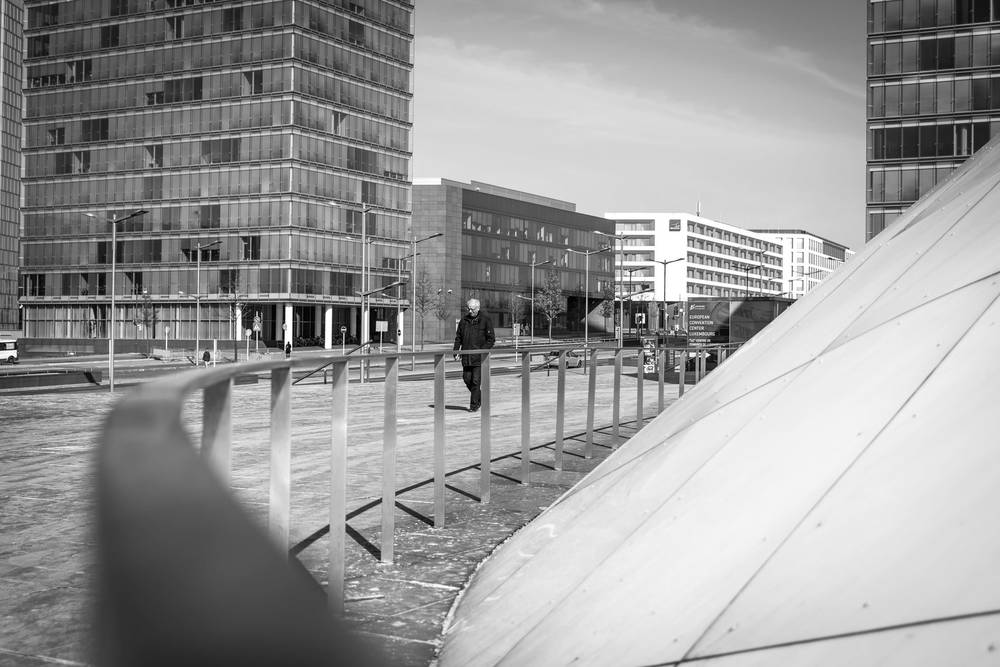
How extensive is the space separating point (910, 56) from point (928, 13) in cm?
271

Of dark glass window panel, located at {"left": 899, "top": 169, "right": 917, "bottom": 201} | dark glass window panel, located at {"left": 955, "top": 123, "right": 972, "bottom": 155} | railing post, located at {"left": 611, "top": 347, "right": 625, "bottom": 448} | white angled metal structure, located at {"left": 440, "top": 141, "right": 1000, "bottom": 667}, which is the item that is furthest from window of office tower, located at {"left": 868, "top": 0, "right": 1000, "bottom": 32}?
white angled metal structure, located at {"left": 440, "top": 141, "right": 1000, "bottom": 667}

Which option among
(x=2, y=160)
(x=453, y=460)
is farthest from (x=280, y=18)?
(x=453, y=460)

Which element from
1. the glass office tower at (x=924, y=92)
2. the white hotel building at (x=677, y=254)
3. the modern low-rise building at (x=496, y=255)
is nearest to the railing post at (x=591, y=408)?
the glass office tower at (x=924, y=92)

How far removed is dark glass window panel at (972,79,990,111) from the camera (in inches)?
2349

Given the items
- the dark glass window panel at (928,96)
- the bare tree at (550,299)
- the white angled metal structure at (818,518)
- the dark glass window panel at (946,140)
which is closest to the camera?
the white angled metal structure at (818,518)

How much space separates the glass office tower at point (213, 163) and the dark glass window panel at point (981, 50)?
147ft

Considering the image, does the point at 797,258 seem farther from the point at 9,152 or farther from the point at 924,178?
the point at 9,152

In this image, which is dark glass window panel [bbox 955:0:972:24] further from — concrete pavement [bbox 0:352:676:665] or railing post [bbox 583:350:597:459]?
railing post [bbox 583:350:597:459]

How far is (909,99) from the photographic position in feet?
202

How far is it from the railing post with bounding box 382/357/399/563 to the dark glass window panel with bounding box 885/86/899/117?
208 feet

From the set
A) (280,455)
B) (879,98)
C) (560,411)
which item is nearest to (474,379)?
(560,411)

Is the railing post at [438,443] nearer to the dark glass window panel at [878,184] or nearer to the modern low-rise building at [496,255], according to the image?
the dark glass window panel at [878,184]

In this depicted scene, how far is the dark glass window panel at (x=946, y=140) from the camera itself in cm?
6012

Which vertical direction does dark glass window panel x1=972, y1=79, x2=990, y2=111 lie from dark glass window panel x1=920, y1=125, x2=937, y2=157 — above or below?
above
